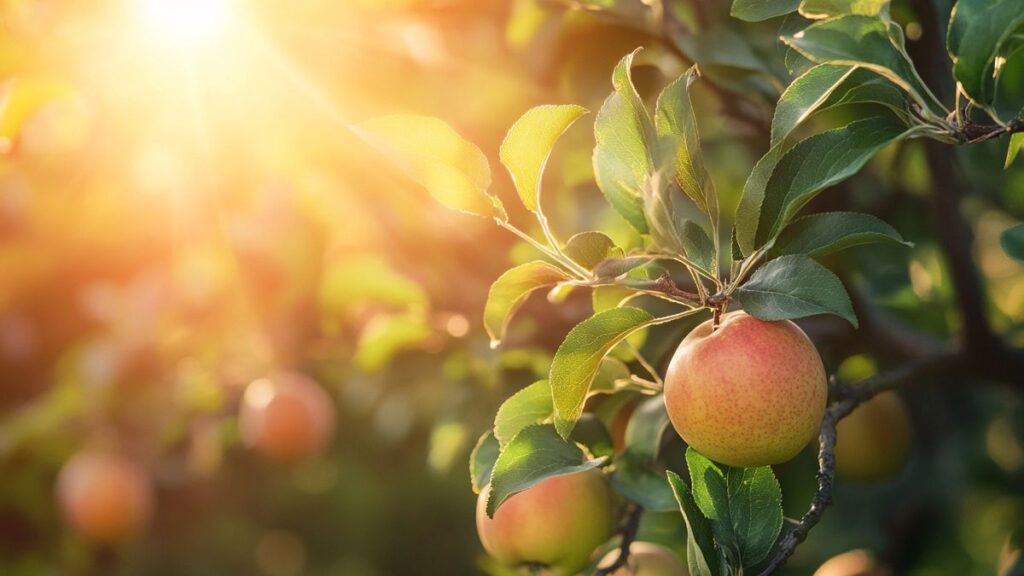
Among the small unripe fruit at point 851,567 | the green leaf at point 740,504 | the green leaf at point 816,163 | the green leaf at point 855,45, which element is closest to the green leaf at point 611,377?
the green leaf at point 740,504

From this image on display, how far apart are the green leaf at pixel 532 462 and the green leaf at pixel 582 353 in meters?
0.03

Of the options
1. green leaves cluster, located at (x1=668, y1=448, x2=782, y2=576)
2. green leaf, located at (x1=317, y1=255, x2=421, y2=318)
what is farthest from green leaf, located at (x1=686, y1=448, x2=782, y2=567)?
green leaf, located at (x1=317, y1=255, x2=421, y2=318)

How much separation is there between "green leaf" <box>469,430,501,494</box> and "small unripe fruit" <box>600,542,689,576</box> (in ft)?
0.55

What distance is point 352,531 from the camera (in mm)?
4504

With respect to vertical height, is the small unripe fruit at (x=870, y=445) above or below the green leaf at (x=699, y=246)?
below

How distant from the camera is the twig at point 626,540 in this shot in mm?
959

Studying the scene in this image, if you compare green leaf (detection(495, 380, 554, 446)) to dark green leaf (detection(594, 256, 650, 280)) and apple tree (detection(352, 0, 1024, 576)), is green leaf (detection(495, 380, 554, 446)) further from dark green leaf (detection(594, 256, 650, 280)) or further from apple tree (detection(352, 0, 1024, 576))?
dark green leaf (detection(594, 256, 650, 280))

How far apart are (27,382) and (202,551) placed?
1.42m

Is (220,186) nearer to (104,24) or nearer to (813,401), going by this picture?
(104,24)

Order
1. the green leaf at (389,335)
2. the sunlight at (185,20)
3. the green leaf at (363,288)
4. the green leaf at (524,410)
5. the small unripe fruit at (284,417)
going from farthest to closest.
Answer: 1. the small unripe fruit at (284,417)
2. the sunlight at (185,20)
3. the green leaf at (363,288)
4. the green leaf at (389,335)
5. the green leaf at (524,410)

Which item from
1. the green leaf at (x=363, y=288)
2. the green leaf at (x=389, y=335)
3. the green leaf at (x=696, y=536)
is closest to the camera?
the green leaf at (x=696, y=536)

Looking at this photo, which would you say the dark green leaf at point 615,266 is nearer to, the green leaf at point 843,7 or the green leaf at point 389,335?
the green leaf at point 843,7

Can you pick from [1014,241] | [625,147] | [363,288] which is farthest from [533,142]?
[363,288]

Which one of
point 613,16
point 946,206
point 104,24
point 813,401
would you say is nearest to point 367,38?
point 104,24
